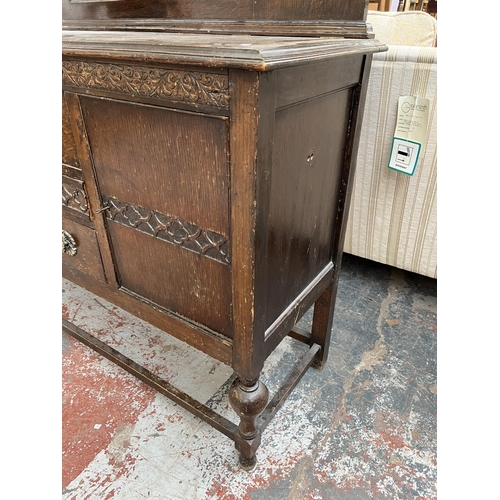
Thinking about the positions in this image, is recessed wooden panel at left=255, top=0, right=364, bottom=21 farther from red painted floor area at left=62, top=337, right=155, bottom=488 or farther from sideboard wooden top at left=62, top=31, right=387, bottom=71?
red painted floor area at left=62, top=337, right=155, bottom=488

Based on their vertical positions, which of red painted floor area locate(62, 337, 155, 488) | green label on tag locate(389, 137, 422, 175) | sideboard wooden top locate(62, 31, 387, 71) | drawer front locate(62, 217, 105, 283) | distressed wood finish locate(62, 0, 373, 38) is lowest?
red painted floor area locate(62, 337, 155, 488)

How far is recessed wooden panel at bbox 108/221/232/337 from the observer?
0.86 metres

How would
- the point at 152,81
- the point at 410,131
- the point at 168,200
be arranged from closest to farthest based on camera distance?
1. the point at 152,81
2. the point at 168,200
3. the point at 410,131

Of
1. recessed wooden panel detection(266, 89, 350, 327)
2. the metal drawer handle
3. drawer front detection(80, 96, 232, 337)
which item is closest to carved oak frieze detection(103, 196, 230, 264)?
drawer front detection(80, 96, 232, 337)

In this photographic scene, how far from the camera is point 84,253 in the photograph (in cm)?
115

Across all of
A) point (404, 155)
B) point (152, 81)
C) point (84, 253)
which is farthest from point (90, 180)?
point (404, 155)

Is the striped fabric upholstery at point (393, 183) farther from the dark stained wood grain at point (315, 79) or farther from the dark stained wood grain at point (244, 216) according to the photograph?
the dark stained wood grain at point (244, 216)

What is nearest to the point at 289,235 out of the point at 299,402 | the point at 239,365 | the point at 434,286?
the point at 239,365

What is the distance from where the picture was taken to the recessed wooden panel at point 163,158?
712 millimetres

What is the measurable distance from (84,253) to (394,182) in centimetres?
115

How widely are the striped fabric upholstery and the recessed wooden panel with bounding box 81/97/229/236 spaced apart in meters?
0.96

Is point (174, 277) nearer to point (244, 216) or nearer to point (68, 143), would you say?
point (244, 216)

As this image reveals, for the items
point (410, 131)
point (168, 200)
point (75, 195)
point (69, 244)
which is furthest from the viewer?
point (410, 131)

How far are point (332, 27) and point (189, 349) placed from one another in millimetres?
1136
